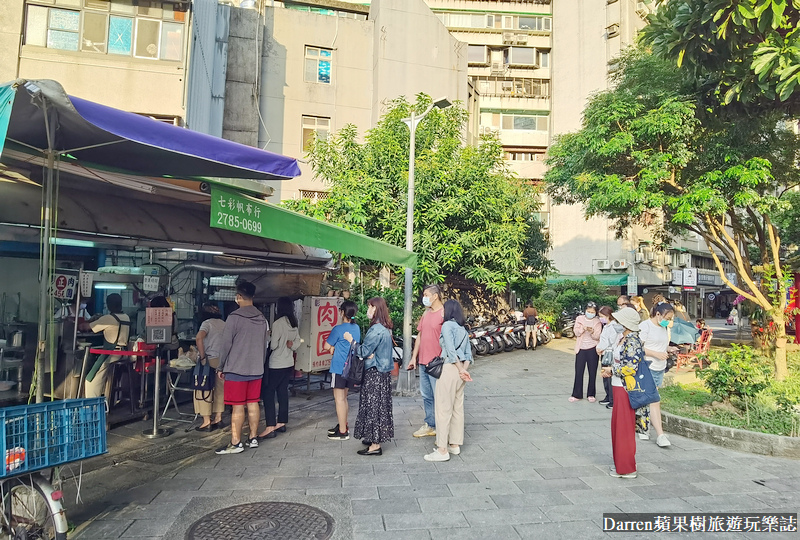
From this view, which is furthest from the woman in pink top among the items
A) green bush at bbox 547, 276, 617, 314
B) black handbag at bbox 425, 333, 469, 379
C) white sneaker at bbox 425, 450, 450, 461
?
green bush at bbox 547, 276, 617, 314

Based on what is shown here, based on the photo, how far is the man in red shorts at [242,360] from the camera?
5.67 meters

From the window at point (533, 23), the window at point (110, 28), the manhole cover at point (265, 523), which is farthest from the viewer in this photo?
the window at point (533, 23)

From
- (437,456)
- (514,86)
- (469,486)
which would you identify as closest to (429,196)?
(437,456)

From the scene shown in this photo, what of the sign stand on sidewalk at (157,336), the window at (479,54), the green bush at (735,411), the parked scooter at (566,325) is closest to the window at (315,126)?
the parked scooter at (566,325)

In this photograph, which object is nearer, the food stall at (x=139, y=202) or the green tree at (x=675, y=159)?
the food stall at (x=139, y=202)

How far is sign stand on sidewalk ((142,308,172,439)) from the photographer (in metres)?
6.44

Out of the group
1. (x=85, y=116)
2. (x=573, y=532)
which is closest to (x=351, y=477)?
(x=573, y=532)

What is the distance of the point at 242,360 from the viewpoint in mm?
5660

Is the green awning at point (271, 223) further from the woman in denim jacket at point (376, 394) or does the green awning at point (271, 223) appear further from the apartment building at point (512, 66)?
the apartment building at point (512, 66)

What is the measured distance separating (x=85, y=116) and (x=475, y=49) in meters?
37.0

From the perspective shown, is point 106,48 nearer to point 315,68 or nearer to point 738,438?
point 315,68

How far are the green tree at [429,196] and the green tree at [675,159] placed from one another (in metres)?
2.82

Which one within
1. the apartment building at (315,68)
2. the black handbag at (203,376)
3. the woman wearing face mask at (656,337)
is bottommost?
the black handbag at (203,376)

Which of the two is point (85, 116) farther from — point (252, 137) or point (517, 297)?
point (517, 297)
